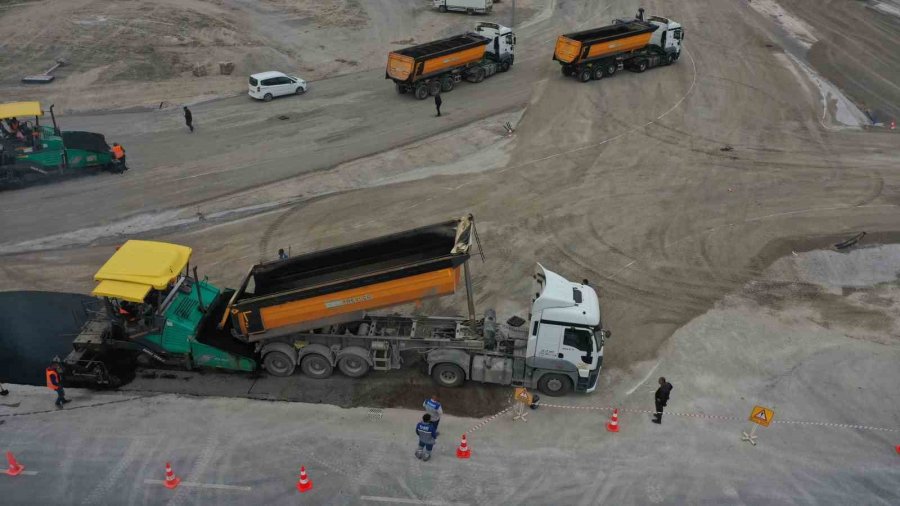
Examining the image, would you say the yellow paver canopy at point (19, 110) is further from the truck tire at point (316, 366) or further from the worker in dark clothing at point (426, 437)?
the worker in dark clothing at point (426, 437)

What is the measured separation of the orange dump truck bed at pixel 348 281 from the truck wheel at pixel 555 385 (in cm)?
291

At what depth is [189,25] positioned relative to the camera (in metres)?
37.4

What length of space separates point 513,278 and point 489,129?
445 inches

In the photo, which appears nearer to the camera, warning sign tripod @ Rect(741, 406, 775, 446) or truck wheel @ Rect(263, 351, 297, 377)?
warning sign tripod @ Rect(741, 406, 775, 446)

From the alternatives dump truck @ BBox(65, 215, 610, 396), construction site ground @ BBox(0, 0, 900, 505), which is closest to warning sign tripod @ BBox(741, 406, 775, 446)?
construction site ground @ BBox(0, 0, 900, 505)

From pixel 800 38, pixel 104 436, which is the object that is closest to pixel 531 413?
pixel 104 436

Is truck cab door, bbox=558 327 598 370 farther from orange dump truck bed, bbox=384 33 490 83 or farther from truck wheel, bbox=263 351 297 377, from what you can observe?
orange dump truck bed, bbox=384 33 490 83

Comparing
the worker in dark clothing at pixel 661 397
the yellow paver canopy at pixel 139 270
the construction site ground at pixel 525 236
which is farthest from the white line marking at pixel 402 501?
the yellow paver canopy at pixel 139 270

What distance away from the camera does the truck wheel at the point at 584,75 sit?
1335 inches

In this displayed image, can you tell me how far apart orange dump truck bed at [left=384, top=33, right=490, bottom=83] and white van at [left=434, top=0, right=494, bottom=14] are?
403 inches

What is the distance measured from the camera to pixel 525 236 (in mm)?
21562

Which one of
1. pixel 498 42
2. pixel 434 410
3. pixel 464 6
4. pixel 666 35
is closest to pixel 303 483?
pixel 434 410

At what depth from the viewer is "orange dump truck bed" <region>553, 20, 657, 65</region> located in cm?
3322

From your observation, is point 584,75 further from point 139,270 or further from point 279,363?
point 139,270
